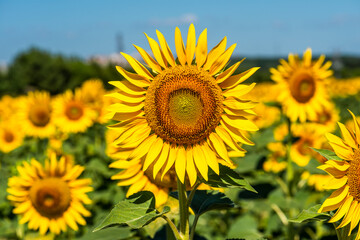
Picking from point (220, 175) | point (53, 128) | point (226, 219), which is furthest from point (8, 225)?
point (220, 175)

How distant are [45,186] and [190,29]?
2.46 m

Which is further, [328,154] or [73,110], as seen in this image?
[73,110]

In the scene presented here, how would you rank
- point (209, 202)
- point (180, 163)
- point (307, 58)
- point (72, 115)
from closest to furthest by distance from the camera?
point (180, 163), point (209, 202), point (307, 58), point (72, 115)

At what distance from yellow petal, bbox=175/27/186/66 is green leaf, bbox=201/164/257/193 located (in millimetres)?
546

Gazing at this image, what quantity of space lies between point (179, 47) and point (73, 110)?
482cm

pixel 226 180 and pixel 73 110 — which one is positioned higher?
pixel 73 110

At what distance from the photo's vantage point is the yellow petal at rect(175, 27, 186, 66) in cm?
189

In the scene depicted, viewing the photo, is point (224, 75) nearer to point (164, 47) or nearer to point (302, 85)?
point (164, 47)

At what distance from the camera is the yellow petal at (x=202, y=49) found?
1886 millimetres

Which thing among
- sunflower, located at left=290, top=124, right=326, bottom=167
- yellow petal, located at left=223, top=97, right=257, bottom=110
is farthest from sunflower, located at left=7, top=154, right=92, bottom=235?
sunflower, located at left=290, top=124, right=326, bottom=167

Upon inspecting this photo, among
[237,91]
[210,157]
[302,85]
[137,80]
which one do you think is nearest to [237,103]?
[237,91]

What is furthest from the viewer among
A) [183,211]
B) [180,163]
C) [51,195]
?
[51,195]

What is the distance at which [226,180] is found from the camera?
191 centimetres

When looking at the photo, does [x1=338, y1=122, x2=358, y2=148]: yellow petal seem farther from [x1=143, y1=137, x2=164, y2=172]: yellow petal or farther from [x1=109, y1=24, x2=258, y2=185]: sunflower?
[x1=143, y1=137, x2=164, y2=172]: yellow petal
